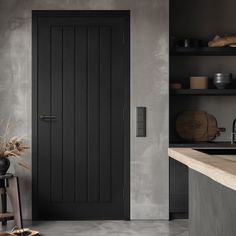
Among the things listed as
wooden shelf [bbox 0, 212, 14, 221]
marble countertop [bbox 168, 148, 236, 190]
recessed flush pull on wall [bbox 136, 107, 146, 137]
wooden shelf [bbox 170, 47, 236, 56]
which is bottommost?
wooden shelf [bbox 0, 212, 14, 221]

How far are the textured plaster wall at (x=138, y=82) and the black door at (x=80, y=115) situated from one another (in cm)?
9

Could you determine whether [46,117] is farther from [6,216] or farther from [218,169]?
[218,169]

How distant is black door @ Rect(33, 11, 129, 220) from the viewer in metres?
6.03

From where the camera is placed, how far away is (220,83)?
6.14m

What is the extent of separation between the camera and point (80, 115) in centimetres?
A: 604

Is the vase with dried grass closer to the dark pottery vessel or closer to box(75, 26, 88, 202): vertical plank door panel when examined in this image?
the dark pottery vessel

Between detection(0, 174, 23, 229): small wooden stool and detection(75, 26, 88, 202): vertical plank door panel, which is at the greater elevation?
detection(75, 26, 88, 202): vertical plank door panel

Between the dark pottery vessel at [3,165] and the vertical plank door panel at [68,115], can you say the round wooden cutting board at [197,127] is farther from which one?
the dark pottery vessel at [3,165]

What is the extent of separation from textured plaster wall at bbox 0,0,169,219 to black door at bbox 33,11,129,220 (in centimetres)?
9

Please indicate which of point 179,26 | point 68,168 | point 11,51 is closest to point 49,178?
point 68,168

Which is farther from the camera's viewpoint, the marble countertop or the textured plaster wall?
the textured plaster wall

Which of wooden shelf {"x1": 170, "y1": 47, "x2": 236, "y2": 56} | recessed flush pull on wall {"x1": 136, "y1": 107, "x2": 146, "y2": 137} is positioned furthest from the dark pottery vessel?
wooden shelf {"x1": 170, "y1": 47, "x2": 236, "y2": 56}

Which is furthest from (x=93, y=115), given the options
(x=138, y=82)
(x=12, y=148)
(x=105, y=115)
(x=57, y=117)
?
A: (x=12, y=148)

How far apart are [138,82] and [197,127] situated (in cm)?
95
